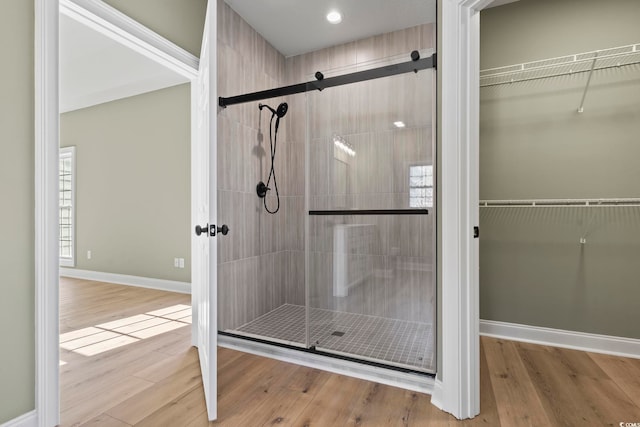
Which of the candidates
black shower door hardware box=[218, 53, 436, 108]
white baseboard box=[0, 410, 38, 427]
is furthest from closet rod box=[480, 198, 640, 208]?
white baseboard box=[0, 410, 38, 427]

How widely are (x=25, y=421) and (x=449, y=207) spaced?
2219mm

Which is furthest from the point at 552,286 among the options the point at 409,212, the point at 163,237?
the point at 163,237

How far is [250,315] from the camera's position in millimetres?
2914

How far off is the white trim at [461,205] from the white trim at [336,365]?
0.22 metres

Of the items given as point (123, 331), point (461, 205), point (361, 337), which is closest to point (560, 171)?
point (461, 205)

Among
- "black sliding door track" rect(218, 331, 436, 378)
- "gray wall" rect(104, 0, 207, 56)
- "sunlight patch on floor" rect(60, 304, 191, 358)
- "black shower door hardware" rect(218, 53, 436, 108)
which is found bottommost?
"sunlight patch on floor" rect(60, 304, 191, 358)

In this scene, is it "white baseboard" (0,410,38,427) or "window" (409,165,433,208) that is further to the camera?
"window" (409,165,433,208)

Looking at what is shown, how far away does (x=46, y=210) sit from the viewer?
1.51m

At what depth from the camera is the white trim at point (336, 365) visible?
1.83 meters

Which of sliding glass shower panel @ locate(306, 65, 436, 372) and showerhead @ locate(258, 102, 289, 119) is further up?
showerhead @ locate(258, 102, 289, 119)

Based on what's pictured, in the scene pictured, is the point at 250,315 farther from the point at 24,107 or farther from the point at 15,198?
the point at 24,107

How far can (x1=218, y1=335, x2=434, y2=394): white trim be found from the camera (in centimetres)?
183

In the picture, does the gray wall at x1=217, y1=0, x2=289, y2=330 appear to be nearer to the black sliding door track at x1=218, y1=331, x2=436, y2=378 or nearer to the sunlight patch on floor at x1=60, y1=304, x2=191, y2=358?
the black sliding door track at x1=218, y1=331, x2=436, y2=378

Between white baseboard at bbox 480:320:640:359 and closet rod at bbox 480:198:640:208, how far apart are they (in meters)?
0.94
